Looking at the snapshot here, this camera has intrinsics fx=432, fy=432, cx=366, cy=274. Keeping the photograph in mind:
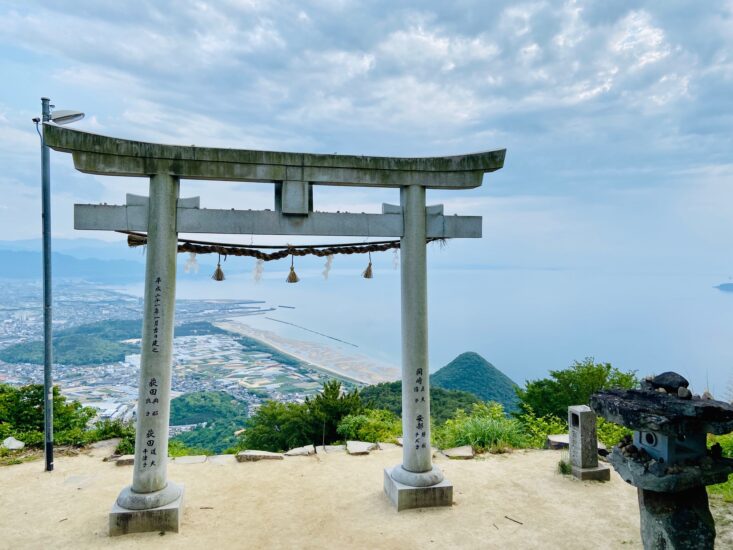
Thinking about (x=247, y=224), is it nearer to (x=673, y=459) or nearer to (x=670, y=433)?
(x=670, y=433)

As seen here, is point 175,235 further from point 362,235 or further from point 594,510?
point 594,510

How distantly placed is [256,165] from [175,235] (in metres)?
1.42

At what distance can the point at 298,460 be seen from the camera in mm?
8188

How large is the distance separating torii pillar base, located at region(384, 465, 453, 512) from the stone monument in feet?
8.25

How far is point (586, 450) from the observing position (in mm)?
7066

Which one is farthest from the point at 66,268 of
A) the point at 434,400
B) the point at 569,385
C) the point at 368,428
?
the point at 569,385

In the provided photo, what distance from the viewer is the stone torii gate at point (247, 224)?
214 inches

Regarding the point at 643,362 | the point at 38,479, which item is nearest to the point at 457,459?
the point at 38,479

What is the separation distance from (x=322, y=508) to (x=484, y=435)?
4.26 meters

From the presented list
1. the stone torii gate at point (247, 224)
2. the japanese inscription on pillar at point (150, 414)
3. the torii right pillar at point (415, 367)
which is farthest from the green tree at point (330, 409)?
the japanese inscription on pillar at point (150, 414)

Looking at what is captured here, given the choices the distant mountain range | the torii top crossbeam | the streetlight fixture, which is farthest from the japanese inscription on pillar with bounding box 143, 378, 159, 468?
the distant mountain range

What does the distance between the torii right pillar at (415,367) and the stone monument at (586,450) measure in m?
2.48

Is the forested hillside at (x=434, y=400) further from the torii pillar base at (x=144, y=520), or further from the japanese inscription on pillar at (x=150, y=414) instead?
the japanese inscription on pillar at (x=150, y=414)

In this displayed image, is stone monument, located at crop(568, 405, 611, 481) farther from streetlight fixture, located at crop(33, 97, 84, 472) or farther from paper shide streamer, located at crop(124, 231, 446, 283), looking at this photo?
streetlight fixture, located at crop(33, 97, 84, 472)
